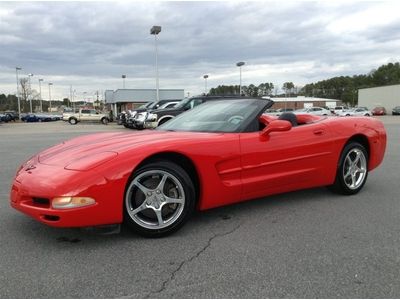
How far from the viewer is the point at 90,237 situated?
12.0ft

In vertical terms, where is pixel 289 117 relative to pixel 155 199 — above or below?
above

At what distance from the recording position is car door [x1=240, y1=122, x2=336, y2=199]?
4.19 metres

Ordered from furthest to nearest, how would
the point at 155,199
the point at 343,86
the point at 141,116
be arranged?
the point at 343,86
the point at 141,116
the point at 155,199

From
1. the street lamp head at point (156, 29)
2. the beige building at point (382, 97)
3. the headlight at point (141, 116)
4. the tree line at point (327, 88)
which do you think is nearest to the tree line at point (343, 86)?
the tree line at point (327, 88)

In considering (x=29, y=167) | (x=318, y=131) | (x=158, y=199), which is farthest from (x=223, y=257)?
(x=318, y=131)

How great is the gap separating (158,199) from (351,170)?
283 centimetres

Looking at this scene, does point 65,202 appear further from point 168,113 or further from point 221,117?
point 168,113

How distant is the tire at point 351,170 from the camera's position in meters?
5.14

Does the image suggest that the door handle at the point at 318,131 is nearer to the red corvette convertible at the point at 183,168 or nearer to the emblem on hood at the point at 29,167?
the red corvette convertible at the point at 183,168

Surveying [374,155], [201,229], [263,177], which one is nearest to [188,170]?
[201,229]

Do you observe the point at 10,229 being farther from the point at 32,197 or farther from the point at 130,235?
the point at 130,235

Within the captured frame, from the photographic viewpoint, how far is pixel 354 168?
211 inches

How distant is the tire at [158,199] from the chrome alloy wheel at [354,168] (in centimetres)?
240

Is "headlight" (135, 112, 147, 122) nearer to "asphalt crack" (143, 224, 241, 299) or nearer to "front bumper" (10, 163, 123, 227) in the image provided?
"asphalt crack" (143, 224, 241, 299)
